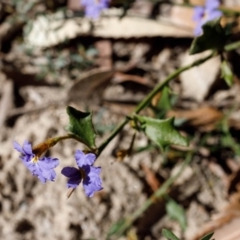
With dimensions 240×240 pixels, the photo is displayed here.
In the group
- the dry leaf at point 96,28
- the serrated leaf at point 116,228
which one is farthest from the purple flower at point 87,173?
the dry leaf at point 96,28

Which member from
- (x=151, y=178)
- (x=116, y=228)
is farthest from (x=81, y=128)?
(x=151, y=178)

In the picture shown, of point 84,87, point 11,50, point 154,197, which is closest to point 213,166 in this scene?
point 154,197

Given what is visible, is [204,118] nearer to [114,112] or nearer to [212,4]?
[114,112]

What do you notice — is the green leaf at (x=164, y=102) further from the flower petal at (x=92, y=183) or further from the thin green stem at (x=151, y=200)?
the flower petal at (x=92, y=183)

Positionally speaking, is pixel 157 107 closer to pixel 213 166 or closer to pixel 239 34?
pixel 213 166

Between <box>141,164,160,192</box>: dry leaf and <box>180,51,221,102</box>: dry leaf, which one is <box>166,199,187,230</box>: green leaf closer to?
<box>141,164,160,192</box>: dry leaf
